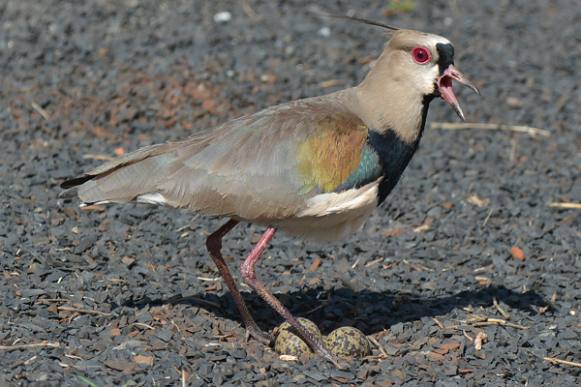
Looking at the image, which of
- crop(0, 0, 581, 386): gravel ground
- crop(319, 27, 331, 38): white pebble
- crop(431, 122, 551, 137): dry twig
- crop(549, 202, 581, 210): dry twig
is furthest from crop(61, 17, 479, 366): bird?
crop(319, 27, 331, 38): white pebble

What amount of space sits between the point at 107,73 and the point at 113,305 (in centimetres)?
368

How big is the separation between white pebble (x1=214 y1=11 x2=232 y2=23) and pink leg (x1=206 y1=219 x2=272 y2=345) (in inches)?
187

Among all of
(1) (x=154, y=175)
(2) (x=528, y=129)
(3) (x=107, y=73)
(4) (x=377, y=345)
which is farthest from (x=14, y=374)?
(2) (x=528, y=129)

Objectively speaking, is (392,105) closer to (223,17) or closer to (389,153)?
(389,153)

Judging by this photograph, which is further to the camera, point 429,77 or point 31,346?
point 429,77

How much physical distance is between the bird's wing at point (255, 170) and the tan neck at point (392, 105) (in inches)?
5.5

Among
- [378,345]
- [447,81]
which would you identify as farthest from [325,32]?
[378,345]

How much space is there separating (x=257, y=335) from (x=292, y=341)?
289 millimetres

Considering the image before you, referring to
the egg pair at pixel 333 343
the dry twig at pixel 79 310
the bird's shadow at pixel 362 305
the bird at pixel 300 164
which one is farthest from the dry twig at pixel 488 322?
the dry twig at pixel 79 310

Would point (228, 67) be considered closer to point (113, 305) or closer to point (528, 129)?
point (528, 129)

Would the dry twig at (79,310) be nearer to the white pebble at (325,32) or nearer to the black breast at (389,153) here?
the black breast at (389,153)

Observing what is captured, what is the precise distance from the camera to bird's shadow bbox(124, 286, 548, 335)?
6160 millimetres

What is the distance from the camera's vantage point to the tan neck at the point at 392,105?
19.0ft

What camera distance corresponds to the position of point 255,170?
558 centimetres
